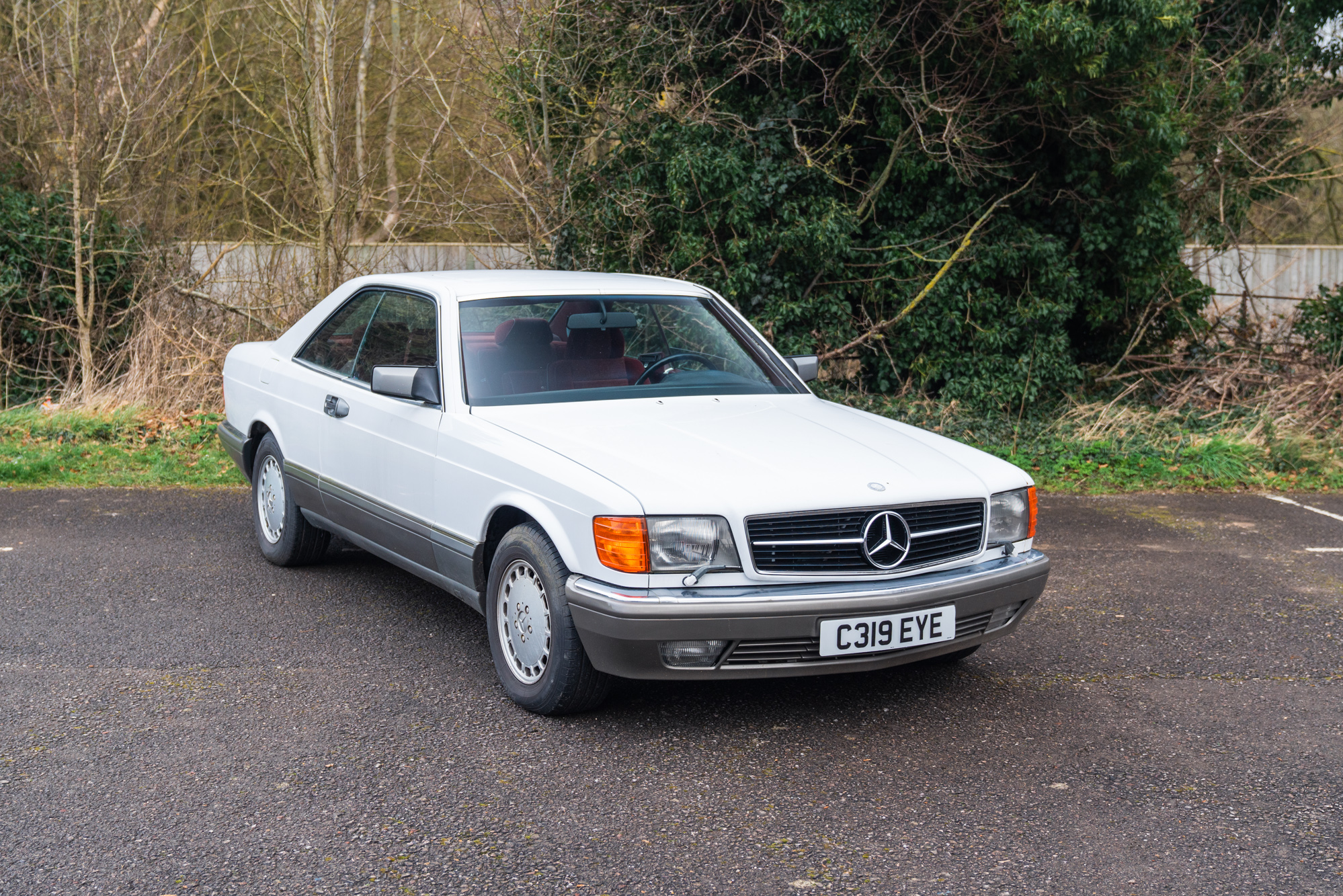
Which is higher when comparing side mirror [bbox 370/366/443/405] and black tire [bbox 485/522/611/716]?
side mirror [bbox 370/366/443/405]

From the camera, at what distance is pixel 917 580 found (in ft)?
13.0

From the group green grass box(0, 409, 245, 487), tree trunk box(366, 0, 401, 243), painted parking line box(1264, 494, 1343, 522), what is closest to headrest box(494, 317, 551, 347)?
green grass box(0, 409, 245, 487)

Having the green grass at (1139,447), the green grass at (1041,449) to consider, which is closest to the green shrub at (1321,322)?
the green grass at (1139,447)

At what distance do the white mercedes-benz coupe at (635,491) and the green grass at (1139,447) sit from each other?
4.84 meters

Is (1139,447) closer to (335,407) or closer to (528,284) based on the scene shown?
(528,284)

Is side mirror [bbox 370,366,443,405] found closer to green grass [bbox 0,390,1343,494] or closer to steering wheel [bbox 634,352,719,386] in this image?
steering wheel [bbox 634,352,719,386]

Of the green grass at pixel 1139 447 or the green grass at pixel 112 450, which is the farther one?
the green grass at pixel 1139 447

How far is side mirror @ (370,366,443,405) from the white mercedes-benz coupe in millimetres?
12

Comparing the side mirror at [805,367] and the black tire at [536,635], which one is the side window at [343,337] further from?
the side mirror at [805,367]

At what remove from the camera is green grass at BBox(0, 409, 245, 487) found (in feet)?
28.8

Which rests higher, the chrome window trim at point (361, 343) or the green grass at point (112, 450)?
the chrome window trim at point (361, 343)

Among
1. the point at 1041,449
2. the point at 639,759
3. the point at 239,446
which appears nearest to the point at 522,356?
the point at 639,759

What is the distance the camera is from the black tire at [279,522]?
6035mm

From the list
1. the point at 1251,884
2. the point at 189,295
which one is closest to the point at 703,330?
the point at 1251,884
